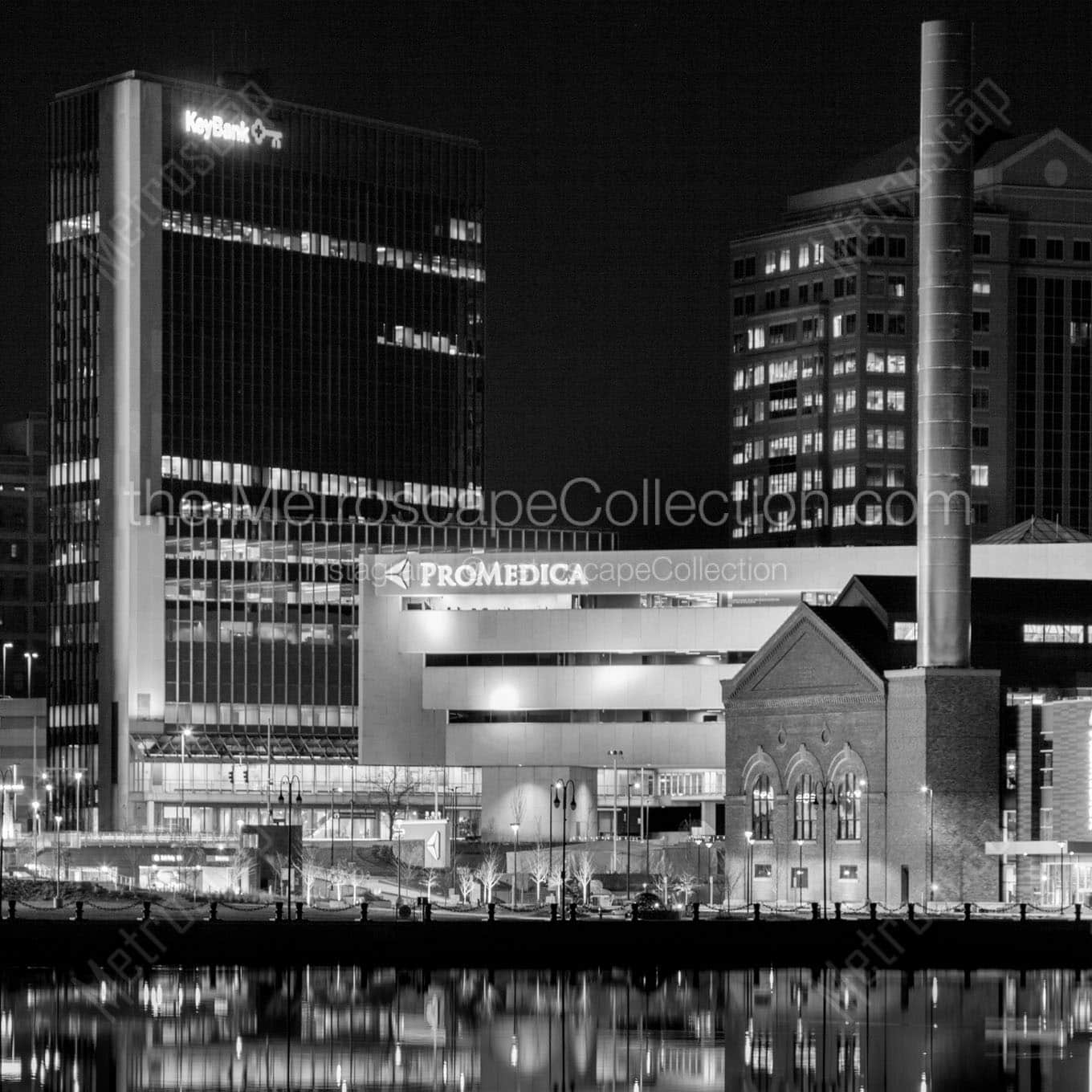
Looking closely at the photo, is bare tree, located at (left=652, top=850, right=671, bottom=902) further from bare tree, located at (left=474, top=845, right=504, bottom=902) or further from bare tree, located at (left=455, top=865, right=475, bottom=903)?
bare tree, located at (left=455, top=865, right=475, bottom=903)

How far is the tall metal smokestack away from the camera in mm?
166750

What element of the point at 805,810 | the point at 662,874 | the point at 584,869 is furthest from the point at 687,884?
the point at 805,810

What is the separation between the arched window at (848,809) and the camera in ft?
552

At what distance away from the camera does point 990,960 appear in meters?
142

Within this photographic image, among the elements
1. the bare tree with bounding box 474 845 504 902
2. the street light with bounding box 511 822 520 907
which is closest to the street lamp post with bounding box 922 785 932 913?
the street light with bounding box 511 822 520 907

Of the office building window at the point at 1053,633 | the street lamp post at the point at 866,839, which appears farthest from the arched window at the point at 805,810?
the office building window at the point at 1053,633

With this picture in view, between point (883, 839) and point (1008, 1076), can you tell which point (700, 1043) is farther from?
point (883, 839)

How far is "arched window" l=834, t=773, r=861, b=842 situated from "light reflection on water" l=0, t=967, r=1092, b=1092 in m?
29.9

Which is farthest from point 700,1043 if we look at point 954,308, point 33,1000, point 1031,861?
point 954,308

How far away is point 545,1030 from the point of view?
383 ft

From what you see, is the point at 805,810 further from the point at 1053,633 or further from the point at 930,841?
the point at 1053,633

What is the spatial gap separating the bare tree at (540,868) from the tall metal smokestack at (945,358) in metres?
29.2

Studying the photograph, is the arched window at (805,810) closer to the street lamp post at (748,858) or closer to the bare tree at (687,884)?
the street lamp post at (748,858)

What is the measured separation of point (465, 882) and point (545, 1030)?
54.2 m
